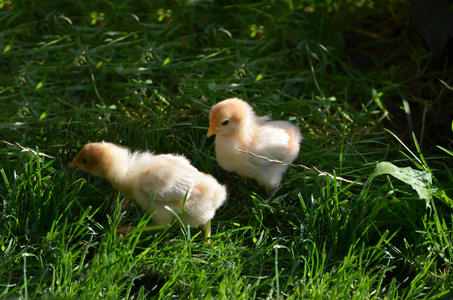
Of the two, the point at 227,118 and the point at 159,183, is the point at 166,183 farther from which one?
the point at 227,118

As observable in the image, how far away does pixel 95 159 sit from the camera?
10.3 feet

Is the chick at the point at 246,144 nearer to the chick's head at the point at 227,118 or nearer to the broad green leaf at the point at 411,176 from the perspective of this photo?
the chick's head at the point at 227,118

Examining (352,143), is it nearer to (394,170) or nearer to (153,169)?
(394,170)

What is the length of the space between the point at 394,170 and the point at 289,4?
3.11 meters

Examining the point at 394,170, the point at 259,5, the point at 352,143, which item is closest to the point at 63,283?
the point at 394,170

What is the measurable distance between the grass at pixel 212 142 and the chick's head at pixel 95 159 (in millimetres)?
108

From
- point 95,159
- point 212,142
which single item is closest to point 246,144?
point 212,142

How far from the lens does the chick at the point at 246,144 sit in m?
3.51

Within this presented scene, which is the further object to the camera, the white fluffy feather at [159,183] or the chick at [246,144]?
the chick at [246,144]

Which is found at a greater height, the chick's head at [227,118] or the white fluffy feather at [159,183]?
the chick's head at [227,118]

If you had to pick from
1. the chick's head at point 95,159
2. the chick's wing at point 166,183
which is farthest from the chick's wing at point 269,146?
the chick's head at point 95,159

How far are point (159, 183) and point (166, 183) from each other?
39 mm

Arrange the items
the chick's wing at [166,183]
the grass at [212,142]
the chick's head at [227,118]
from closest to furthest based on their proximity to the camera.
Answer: the grass at [212,142]
the chick's wing at [166,183]
the chick's head at [227,118]

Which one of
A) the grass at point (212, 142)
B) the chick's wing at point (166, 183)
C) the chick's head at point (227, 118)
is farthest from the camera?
the chick's head at point (227, 118)
